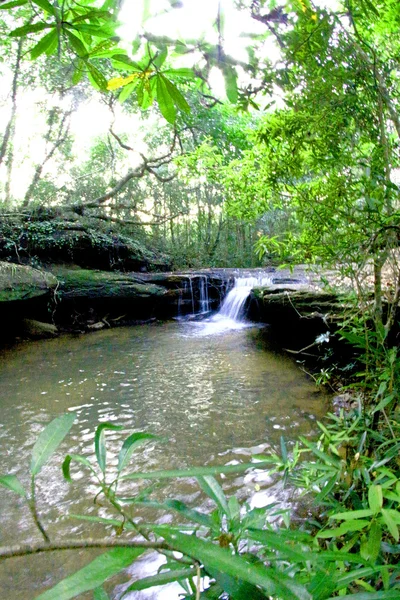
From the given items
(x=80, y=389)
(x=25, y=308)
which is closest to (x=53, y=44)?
(x=80, y=389)

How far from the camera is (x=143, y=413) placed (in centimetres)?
367

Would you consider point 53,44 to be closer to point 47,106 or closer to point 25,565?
point 25,565

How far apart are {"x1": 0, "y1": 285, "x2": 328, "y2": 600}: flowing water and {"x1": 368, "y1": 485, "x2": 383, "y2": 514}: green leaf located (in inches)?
53.9

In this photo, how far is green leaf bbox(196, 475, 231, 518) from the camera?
2.21ft

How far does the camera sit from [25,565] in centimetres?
182

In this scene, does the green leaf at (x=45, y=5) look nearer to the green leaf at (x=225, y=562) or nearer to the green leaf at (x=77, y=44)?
the green leaf at (x=77, y=44)

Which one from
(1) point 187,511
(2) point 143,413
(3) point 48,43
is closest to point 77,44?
(3) point 48,43

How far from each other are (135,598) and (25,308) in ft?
23.9

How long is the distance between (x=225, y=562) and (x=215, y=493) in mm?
317

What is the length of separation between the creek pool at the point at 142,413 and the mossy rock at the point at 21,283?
100cm

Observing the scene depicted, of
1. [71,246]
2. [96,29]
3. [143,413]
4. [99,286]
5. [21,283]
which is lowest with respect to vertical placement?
[143,413]

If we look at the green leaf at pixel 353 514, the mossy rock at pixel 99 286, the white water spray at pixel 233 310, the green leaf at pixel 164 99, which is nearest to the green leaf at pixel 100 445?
the green leaf at pixel 353 514

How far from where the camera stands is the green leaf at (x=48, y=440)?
0.52 meters

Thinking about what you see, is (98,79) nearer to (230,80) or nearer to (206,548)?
(230,80)
